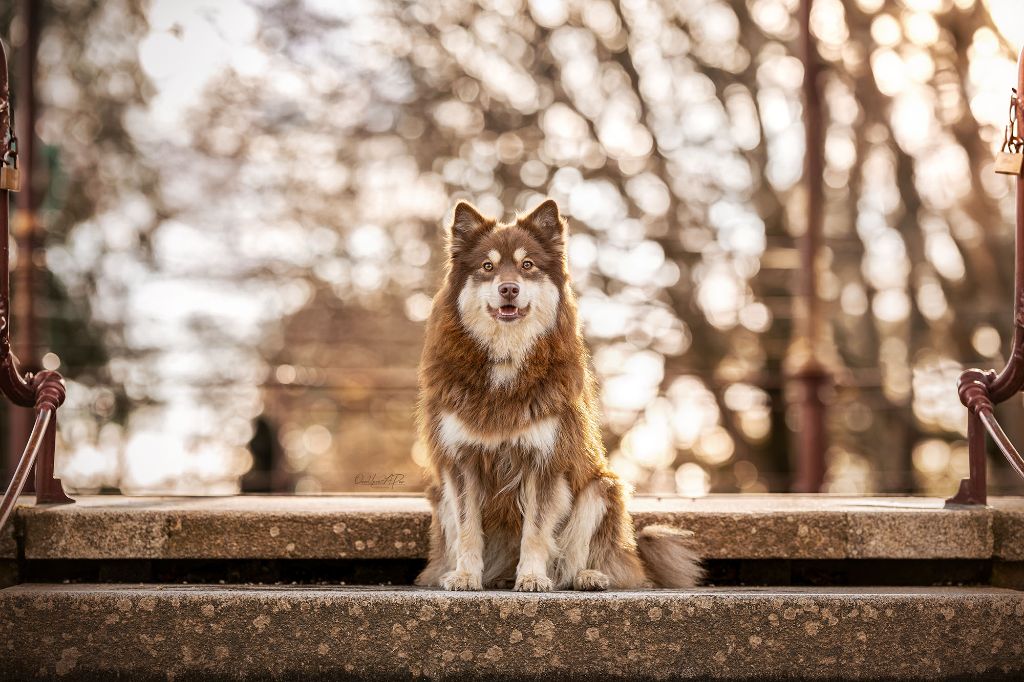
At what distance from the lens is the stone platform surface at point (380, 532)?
14.8ft

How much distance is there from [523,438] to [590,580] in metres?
0.60

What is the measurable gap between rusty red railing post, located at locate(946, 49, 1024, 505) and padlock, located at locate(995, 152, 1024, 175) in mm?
16

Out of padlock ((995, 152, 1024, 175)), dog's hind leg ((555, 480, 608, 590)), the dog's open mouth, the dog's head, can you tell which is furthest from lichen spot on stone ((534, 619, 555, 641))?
padlock ((995, 152, 1024, 175))

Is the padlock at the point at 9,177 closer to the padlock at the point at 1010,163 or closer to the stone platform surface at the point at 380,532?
the stone platform surface at the point at 380,532

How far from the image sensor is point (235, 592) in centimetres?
401

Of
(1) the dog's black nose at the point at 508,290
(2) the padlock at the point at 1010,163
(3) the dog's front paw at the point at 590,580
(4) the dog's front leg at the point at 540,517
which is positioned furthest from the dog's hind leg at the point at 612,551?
(2) the padlock at the point at 1010,163

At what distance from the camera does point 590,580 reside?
440 centimetres

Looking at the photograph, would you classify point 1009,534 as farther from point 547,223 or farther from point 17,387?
point 17,387

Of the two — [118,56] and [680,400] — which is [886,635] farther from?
[118,56]

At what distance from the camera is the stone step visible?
12.7ft

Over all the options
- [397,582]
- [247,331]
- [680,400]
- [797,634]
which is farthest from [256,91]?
[797,634]

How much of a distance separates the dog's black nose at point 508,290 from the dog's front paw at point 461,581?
104 centimetres

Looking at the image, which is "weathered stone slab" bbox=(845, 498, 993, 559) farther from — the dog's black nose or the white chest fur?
the dog's black nose

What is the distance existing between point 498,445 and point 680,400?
7058 millimetres
